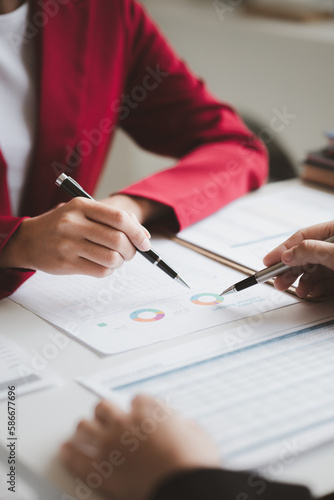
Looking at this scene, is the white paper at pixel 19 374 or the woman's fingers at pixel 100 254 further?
the woman's fingers at pixel 100 254

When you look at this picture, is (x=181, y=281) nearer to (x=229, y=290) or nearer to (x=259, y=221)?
(x=229, y=290)

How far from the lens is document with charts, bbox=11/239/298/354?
831 mm

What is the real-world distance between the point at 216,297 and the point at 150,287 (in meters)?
→ 0.11

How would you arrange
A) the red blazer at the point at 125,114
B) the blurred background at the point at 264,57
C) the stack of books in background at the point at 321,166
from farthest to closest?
the blurred background at the point at 264,57 < the stack of books in background at the point at 321,166 < the red blazer at the point at 125,114

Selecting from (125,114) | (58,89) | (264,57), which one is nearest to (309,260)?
(58,89)

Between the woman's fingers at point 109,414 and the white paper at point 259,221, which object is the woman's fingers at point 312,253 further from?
the woman's fingers at point 109,414

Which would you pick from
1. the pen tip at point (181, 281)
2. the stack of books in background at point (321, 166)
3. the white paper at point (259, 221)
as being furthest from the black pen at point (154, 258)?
the stack of books in background at point (321, 166)

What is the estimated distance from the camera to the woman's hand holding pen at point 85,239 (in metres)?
0.90

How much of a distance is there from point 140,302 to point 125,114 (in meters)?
0.79

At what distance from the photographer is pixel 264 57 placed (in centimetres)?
254

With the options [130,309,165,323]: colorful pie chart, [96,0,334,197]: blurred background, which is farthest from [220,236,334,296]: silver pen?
[96,0,334,197]: blurred background

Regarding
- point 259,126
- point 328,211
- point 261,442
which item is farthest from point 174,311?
point 259,126

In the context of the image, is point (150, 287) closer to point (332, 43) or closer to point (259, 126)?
point (259, 126)

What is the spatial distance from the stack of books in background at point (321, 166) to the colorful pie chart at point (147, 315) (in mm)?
703
